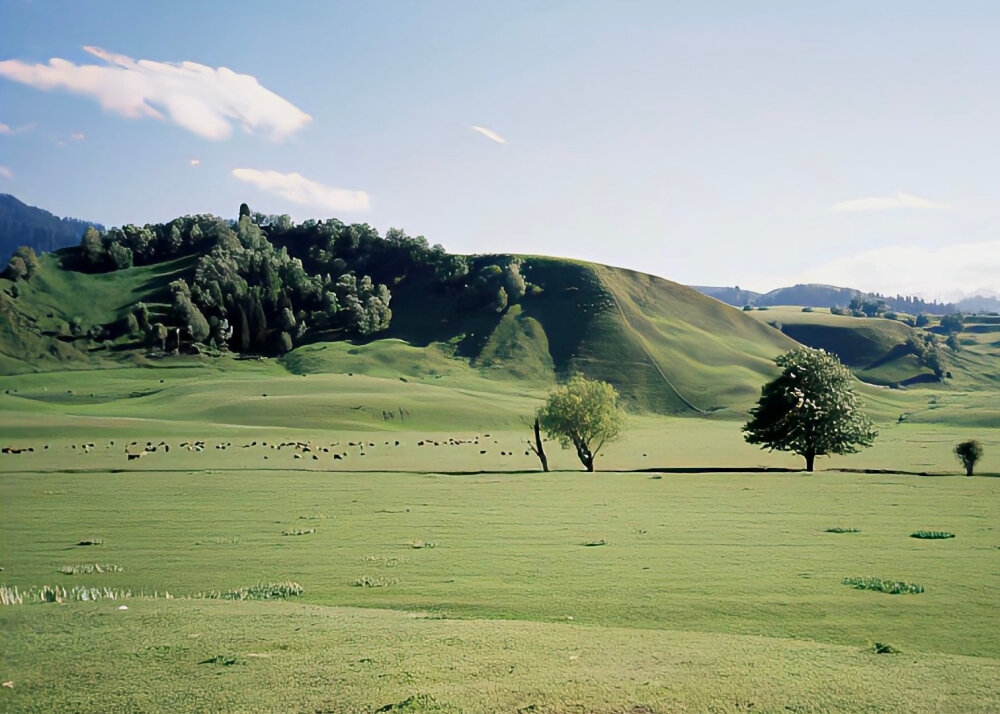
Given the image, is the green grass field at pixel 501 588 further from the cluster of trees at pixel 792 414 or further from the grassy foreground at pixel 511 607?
the cluster of trees at pixel 792 414

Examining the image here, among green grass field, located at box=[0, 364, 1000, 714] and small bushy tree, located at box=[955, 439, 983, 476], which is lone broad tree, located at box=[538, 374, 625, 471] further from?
small bushy tree, located at box=[955, 439, 983, 476]

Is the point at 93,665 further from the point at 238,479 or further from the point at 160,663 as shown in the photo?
the point at 238,479

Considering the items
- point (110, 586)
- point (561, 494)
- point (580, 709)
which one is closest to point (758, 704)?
point (580, 709)

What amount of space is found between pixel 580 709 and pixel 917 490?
158ft

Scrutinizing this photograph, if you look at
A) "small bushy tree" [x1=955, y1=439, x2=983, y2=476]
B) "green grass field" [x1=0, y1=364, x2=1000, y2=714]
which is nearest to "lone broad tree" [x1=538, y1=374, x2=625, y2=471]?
"green grass field" [x1=0, y1=364, x2=1000, y2=714]

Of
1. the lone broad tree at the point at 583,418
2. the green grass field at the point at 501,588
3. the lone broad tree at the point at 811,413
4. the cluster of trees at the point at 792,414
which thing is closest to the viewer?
the green grass field at the point at 501,588

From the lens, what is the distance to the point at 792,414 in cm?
7256

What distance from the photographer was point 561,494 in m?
52.5

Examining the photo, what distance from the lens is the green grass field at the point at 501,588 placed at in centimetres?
1288

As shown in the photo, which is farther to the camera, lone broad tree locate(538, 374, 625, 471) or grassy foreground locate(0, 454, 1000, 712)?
lone broad tree locate(538, 374, 625, 471)

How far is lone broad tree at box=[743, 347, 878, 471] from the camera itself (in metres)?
71.5

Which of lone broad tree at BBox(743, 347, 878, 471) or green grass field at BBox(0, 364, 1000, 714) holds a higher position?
lone broad tree at BBox(743, 347, 878, 471)

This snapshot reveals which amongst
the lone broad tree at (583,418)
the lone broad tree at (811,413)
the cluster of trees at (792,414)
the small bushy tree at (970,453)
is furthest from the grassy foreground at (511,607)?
the lone broad tree at (583,418)

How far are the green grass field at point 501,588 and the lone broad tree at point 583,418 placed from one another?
5792mm
